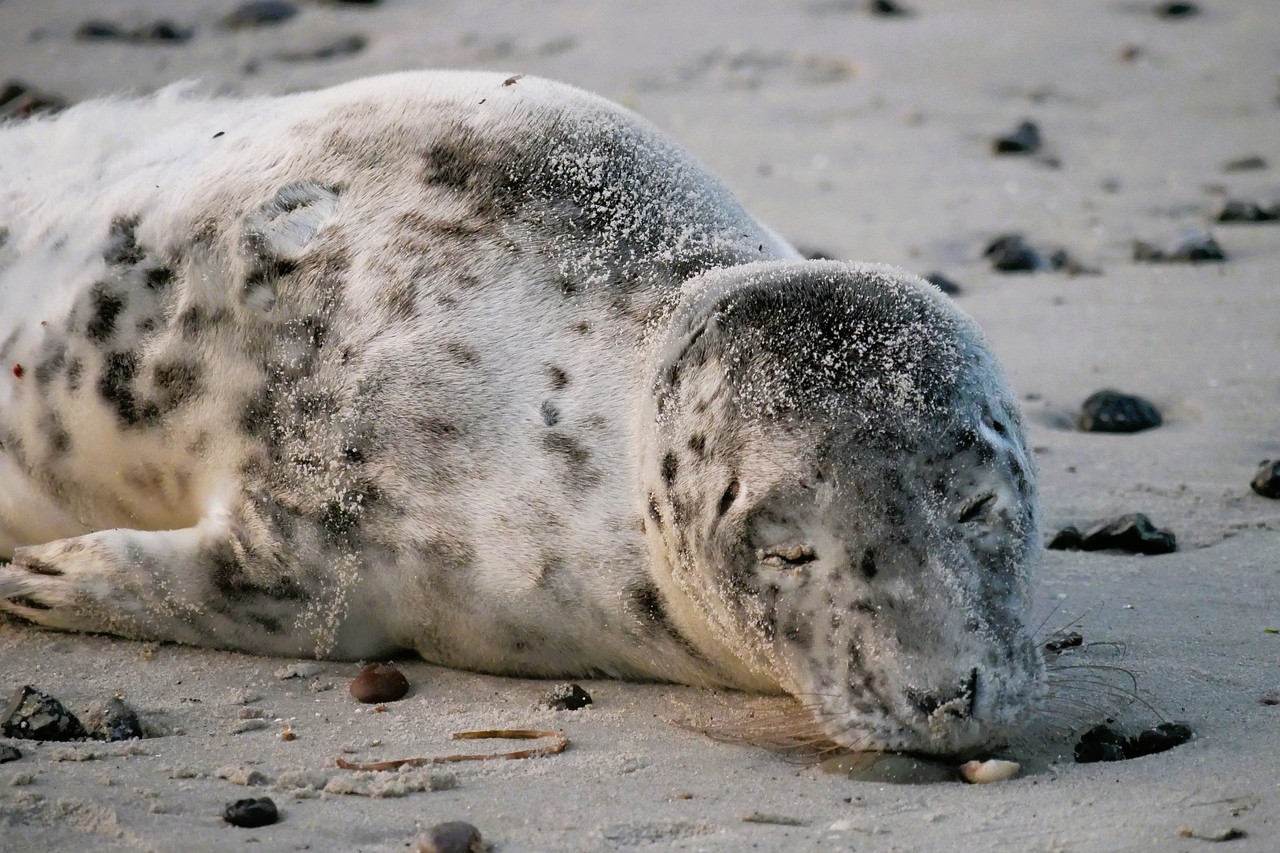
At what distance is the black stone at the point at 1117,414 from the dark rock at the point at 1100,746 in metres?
1.76

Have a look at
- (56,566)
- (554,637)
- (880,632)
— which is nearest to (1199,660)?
(880,632)

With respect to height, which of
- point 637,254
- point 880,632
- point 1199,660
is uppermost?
point 637,254

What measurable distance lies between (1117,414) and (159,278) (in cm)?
243

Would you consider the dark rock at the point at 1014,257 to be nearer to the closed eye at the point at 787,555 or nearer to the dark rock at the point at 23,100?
the closed eye at the point at 787,555

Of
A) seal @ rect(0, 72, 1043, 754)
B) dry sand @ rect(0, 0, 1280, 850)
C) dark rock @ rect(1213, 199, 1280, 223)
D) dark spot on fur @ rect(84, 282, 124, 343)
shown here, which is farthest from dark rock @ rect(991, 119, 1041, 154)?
dark spot on fur @ rect(84, 282, 124, 343)

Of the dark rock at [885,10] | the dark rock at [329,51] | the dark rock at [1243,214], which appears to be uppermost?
the dark rock at [885,10]

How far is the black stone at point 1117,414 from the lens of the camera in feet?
15.0

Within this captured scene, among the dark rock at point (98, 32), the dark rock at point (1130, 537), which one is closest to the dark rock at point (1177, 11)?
the dark rock at point (1130, 537)

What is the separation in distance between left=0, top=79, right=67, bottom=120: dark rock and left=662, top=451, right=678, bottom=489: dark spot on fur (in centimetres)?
501

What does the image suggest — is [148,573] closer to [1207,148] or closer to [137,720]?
[137,720]

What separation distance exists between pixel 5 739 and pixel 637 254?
4.78ft

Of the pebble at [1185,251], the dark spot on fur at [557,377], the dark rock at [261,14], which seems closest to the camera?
the dark spot on fur at [557,377]

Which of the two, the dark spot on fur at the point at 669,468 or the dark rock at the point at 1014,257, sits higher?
the dark spot on fur at the point at 669,468

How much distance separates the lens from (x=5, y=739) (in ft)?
9.51
